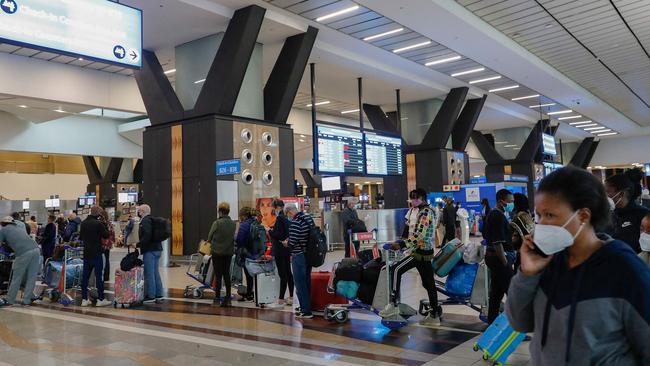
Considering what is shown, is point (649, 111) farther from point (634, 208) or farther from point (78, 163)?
point (78, 163)

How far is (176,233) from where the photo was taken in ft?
38.0

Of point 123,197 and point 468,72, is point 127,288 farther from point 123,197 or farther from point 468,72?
point 123,197

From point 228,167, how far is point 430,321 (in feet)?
18.9

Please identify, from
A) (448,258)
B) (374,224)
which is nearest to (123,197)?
(374,224)

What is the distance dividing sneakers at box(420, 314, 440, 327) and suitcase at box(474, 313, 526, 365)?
63.0 inches

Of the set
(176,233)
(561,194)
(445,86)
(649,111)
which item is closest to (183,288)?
(176,233)

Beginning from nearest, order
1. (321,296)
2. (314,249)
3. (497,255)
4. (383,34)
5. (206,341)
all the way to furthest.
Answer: (497,255) → (206,341) → (314,249) → (321,296) → (383,34)

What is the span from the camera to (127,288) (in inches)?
291

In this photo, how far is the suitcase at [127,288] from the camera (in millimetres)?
7379

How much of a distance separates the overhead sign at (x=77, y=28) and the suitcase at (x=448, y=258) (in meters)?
4.92

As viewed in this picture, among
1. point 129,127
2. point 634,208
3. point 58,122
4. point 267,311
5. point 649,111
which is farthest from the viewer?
point 649,111

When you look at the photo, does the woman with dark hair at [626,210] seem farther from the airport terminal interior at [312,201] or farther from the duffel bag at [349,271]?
the duffel bag at [349,271]

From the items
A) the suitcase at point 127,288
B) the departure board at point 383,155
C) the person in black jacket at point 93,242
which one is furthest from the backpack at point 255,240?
the departure board at point 383,155

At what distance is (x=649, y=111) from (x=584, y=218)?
2671cm
